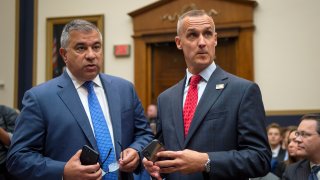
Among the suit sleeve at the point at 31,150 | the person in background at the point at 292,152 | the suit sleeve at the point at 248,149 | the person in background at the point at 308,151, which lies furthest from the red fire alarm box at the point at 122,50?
the suit sleeve at the point at 248,149

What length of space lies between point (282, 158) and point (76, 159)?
4154 millimetres

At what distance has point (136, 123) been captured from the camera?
2295 mm

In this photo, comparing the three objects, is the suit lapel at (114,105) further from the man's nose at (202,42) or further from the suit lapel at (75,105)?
the man's nose at (202,42)

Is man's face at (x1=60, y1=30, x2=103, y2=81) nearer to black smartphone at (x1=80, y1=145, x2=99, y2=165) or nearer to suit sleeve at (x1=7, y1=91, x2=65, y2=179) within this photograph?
suit sleeve at (x1=7, y1=91, x2=65, y2=179)

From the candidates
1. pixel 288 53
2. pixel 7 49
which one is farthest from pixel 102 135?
pixel 7 49

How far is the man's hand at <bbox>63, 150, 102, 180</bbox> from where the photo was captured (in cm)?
181

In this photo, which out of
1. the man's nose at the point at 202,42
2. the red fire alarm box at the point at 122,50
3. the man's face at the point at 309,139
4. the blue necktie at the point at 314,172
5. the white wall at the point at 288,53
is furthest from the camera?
the red fire alarm box at the point at 122,50

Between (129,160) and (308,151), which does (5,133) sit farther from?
(308,151)

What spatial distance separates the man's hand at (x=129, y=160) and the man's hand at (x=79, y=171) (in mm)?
147

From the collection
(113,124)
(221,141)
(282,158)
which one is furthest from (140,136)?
(282,158)

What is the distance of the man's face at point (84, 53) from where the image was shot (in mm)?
2141

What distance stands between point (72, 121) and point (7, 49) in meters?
6.92

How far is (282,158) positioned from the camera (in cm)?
546

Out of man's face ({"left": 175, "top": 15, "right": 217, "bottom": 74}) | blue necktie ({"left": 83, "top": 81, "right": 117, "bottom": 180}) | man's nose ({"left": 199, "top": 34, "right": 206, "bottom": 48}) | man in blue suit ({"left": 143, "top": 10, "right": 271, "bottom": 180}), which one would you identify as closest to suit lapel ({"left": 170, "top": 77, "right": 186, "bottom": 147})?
man in blue suit ({"left": 143, "top": 10, "right": 271, "bottom": 180})
